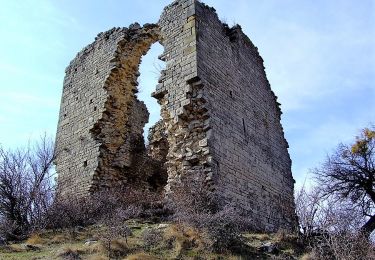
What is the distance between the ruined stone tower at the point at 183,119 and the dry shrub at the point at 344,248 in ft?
7.44

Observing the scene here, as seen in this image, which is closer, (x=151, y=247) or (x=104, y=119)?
(x=151, y=247)

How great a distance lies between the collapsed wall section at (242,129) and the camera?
8.29m

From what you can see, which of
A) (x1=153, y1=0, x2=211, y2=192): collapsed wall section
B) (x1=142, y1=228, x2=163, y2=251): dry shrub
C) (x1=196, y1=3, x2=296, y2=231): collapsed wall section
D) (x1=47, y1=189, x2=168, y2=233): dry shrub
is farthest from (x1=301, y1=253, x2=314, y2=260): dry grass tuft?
(x1=47, y1=189, x2=168, y2=233): dry shrub

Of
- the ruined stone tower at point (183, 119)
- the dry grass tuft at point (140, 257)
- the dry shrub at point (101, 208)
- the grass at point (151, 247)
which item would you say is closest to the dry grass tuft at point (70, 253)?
the grass at point (151, 247)

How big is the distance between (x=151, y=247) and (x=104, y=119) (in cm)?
543

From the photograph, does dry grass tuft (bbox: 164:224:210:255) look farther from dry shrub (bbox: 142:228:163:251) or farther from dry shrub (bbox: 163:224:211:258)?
dry shrub (bbox: 142:228:163:251)

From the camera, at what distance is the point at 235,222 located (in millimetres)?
6270

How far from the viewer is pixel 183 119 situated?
8.30 m

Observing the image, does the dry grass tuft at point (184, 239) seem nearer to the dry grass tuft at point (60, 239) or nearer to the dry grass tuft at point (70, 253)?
the dry grass tuft at point (70, 253)

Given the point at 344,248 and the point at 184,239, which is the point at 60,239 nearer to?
the point at 184,239

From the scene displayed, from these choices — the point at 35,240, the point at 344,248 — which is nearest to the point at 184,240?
the point at 344,248

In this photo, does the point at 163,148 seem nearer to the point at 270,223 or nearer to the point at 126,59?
the point at 126,59

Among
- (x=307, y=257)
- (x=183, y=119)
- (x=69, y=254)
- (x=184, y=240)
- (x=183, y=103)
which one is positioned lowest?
(x=307, y=257)

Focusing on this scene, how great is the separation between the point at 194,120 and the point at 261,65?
189 inches
